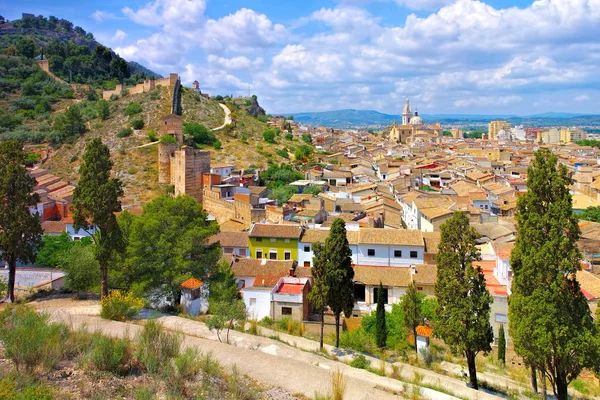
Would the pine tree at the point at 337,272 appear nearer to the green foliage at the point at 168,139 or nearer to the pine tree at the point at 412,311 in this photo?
the pine tree at the point at 412,311

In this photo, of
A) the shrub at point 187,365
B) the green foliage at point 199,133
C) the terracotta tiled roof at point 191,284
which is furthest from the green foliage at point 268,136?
the shrub at point 187,365

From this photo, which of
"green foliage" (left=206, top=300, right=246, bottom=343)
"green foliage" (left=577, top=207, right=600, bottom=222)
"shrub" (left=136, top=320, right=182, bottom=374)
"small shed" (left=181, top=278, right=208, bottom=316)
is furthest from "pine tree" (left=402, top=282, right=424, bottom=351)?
"green foliage" (left=577, top=207, right=600, bottom=222)

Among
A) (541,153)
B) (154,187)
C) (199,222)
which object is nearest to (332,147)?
(154,187)

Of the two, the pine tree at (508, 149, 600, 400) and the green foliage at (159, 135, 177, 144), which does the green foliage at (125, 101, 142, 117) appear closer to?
the green foliage at (159, 135, 177, 144)

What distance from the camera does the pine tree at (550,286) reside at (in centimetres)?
967

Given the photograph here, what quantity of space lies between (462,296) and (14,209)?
510 inches

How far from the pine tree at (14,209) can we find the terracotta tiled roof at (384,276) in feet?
39.6

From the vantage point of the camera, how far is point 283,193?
116ft

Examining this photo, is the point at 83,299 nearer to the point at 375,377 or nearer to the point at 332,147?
the point at 375,377

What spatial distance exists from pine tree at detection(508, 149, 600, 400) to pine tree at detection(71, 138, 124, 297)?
10617 mm

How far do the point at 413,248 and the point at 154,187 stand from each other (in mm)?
24614

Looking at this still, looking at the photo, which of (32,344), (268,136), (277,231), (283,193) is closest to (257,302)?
(277,231)

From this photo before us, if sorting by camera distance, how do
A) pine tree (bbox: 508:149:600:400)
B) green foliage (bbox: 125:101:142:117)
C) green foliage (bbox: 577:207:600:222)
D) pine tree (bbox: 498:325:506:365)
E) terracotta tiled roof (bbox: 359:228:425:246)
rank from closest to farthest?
pine tree (bbox: 508:149:600:400) < pine tree (bbox: 498:325:506:365) < terracotta tiled roof (bbox: 359:228:425:246) < green foliage (bbox: 577:207:600:222) < green foliage (bbox: 125:101:142:117)

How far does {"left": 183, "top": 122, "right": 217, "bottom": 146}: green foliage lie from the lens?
159 feet
